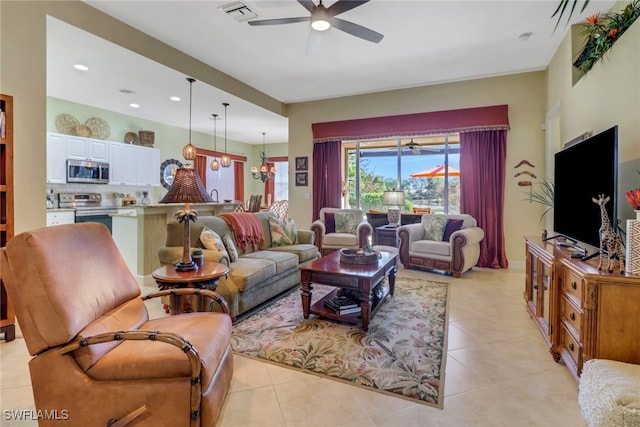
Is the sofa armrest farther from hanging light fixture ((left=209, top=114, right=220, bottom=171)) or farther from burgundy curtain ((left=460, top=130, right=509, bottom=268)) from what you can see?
hanging light fixture ((left=209, top=114, right=220, bottom=171))

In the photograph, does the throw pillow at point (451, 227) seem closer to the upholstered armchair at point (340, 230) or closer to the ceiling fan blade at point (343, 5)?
the upholstered armchair at point (340, 230)

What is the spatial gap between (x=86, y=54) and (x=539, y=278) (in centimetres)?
515

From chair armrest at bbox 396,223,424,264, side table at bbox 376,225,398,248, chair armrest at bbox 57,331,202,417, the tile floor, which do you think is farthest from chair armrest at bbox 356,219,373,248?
chair armrest at bbox 57,331,202,417

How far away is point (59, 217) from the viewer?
16.9ft

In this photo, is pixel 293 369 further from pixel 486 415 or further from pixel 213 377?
pixel 486 415

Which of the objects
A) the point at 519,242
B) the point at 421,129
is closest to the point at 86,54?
the point at 421,129

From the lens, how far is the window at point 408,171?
18.0 ft

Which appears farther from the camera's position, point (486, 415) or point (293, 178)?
point (293, 178)

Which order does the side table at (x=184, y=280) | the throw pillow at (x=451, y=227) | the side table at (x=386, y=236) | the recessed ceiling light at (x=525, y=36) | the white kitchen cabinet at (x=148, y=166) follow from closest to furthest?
1. the side table at (x=184, y=280)
2. the recessed ceiling light at (x=525, y=36)
3. the throw pillow at (x=451, y=227)
4. the side table at (x=386, y=236)
5. the white kitchen cabinet at (x=148, y=166)

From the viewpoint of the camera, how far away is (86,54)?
3533mm

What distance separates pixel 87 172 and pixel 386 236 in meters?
5.44

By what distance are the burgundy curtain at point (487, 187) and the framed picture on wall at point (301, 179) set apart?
296 cm

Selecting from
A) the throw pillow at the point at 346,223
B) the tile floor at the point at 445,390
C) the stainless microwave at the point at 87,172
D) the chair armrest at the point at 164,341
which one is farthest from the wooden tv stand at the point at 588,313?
the stainless microwave at the point at 87,172

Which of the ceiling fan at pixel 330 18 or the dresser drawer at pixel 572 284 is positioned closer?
the dresser drawer at pixel 572 284
